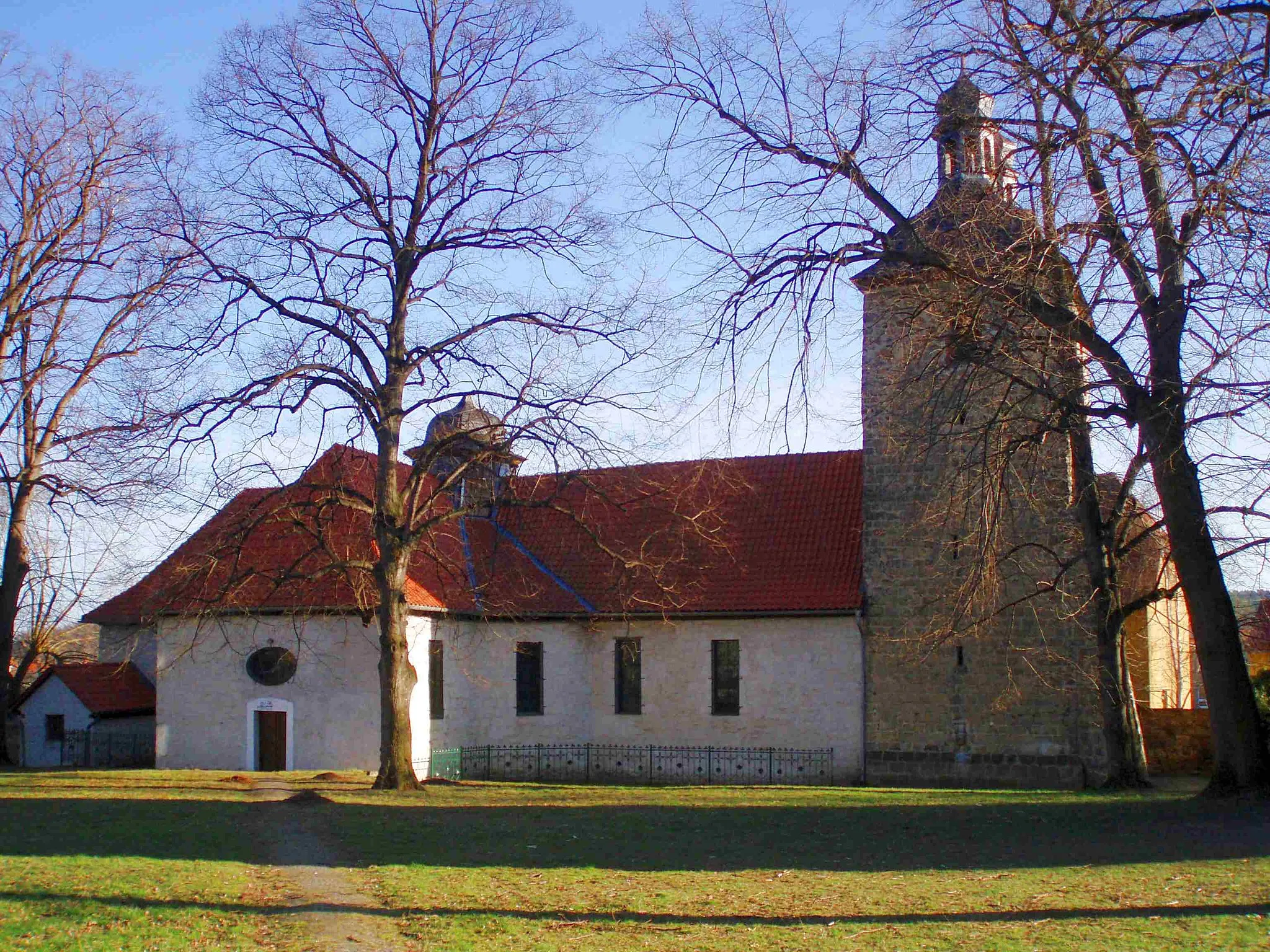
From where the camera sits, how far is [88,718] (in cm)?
2866

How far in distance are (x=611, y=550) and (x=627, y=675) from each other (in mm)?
4238

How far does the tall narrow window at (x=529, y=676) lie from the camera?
2664 centimetres

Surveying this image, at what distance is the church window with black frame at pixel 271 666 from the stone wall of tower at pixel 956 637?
37.8ft

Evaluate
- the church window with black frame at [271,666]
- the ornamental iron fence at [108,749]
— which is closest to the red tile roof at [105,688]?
the ornamental iron fence at [108,749]

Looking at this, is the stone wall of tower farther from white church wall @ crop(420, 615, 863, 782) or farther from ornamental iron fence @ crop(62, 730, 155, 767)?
ornamental iron fence @ crop(62, 730, 155, 767)

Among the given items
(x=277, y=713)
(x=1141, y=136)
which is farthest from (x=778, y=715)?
(x=1141, y=136)

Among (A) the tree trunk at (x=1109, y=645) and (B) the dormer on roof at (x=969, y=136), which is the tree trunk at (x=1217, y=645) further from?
(A) the tree trunk at (x=1109, y=645)

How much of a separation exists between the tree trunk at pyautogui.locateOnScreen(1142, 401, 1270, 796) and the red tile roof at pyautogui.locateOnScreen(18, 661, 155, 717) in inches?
937

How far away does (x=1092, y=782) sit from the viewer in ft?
71.1

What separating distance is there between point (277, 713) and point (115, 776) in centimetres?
325

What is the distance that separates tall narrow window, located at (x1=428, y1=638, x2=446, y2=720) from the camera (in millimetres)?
24734

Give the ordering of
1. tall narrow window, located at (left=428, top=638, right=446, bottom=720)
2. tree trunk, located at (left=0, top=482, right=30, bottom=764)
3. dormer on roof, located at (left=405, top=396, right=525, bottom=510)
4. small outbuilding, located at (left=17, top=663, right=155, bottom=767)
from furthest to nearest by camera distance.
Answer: small outbuilding, located at (left=17, top=663, right=155, bottom=767)
tree trunk, located at (left=0, top=482, right=30, bottom=764)
tall narrow window, located at (left=428, top=638, right=446, bottom=720)
dormer on roof, located at (left=405, top=396, right=525, bottom=510)

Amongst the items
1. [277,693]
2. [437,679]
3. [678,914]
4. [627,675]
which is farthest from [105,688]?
[678,914]

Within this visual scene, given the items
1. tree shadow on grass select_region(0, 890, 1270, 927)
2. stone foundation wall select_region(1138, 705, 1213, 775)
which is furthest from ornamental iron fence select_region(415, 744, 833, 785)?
tree shadow on grass select_region(0, 890, 1270, 927)
